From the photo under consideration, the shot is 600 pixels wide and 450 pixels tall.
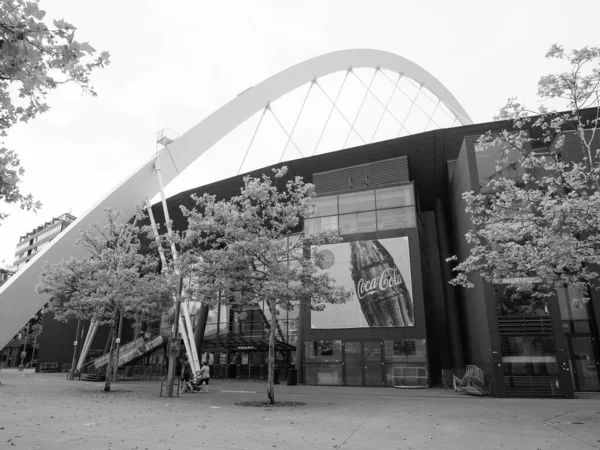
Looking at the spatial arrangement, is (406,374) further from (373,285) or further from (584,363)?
(584,363)

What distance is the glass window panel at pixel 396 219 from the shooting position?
84.3 feet

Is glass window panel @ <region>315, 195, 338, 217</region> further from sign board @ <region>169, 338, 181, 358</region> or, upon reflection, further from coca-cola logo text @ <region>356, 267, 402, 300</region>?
sign board @ <region>169, 338, 181, 358</region>

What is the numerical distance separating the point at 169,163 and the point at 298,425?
2569cm

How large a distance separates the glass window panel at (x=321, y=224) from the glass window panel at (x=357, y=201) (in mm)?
795

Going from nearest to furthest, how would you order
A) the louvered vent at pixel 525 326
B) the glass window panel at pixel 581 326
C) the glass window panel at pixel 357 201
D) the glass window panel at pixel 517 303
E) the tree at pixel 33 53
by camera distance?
the tree at pixel 33 53 < the louvered vent at pixel 525 326 < the glass window panel at pixel 517 303 < the glass window panel at pixel 581 326 < the glass window panel at pixel 357 201

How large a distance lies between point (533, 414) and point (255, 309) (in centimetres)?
2347

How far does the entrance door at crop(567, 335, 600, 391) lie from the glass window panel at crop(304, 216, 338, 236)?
1350cm

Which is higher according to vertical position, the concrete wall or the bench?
the concrete wall

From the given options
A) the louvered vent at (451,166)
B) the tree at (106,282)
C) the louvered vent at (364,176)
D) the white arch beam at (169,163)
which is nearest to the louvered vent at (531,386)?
the louvered vent at (364,176)

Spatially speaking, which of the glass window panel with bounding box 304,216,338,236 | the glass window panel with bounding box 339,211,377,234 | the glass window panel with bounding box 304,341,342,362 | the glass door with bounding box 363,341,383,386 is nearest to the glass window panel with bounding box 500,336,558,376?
the glass door with bounding box 363,341,383,386

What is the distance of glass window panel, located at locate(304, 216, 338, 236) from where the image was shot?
27.3 meters

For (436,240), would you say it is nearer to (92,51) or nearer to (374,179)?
(374,179)

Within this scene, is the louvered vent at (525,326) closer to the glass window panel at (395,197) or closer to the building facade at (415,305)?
the building facade at (415,305)

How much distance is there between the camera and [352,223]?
2688cm
